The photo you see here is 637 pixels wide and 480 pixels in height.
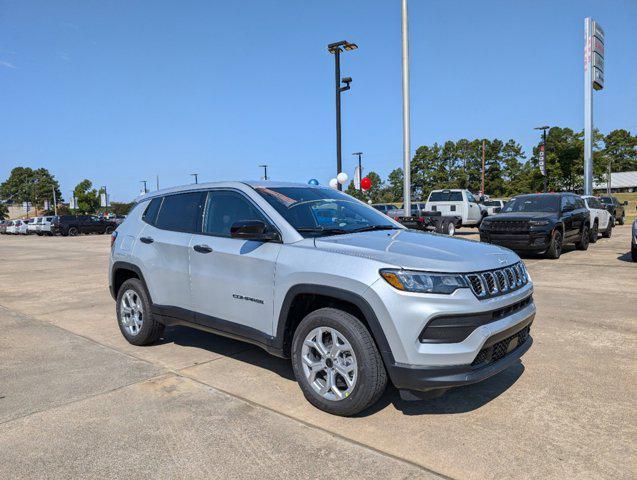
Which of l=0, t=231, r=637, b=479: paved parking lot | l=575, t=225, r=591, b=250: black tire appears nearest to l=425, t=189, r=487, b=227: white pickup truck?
l=575, t=225, r=591, b=250: black tire

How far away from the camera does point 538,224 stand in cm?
1177

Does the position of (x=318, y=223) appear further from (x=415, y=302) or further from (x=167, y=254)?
(x=167, y=254)

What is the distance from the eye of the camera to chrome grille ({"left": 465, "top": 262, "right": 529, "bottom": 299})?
10.4ft

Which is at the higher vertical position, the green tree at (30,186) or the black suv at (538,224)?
the green tree at (30,186)

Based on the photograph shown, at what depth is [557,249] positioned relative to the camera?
40.0ft

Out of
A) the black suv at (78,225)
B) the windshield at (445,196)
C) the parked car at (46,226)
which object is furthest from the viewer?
the parked car at (46,226)

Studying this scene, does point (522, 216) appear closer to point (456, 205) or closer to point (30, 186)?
point (456, 205)

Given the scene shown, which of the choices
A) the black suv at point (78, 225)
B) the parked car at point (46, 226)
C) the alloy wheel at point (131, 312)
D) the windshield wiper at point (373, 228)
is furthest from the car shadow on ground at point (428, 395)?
the parked car at point (46, 226)

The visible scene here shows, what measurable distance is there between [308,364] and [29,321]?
4953 mm

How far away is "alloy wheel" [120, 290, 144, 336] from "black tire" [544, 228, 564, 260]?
32.7ft

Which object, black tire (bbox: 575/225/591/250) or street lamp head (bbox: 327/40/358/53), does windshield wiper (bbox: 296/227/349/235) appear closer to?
black tire (bbox: 575/225/591/250)

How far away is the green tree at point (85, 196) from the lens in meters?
88.1

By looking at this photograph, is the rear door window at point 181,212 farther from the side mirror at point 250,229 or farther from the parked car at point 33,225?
the parked car at point 33,225

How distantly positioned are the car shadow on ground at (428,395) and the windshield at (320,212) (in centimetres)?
133
